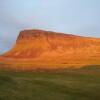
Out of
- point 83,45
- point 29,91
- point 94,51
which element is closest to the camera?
point 29,91

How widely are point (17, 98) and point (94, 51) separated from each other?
5464 inches

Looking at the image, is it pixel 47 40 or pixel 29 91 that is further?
pixel 47 40

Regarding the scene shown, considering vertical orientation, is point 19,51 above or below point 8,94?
below

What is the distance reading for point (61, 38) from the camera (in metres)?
186

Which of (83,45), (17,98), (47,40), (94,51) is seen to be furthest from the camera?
(47,40)

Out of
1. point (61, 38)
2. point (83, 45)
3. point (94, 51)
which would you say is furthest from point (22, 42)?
point (94, 51)

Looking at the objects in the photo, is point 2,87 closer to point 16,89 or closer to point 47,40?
point 16,89

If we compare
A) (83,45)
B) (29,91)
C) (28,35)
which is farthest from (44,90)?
(28,35)

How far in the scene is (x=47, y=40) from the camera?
186125 millimetres

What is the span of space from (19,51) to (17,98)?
536ft

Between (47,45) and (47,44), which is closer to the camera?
(47,45)

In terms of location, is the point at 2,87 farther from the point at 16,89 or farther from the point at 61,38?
the point at 61,38

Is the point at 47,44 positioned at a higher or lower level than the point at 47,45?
higher

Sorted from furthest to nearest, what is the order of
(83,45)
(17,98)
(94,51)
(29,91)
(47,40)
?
(47,40)
(83,45)
(94,51)
(29,91)
(17,98)
